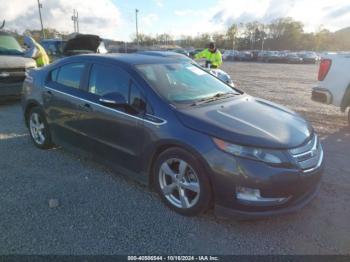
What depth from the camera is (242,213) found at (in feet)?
8.93

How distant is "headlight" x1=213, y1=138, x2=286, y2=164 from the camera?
8.71 feet

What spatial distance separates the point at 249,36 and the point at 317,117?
87184mm

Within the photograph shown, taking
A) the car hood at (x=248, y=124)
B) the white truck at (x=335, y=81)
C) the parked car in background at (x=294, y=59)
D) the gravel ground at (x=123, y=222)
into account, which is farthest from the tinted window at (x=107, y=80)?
the parked car in background at (x=294, y=59)

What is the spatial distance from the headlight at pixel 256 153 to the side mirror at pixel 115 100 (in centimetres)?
127

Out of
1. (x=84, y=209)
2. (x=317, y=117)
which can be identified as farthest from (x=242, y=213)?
(x=317, y=117)

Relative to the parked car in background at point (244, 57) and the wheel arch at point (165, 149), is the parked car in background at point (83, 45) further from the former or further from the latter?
the parked car in background at point (244, 57)

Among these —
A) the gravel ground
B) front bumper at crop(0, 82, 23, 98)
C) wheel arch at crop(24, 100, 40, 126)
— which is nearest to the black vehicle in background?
front bumper at crop(0, 82, 23, 98)

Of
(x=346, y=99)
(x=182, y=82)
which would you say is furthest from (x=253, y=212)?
(x=346, y=99)

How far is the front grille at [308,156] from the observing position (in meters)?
2.78

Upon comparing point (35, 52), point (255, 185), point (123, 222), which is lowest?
point (123, 222)

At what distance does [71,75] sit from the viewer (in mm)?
4207

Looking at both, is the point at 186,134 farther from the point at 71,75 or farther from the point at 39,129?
the point at 39,129

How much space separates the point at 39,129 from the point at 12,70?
12.8ft

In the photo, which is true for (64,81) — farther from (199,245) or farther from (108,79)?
(199,245)
